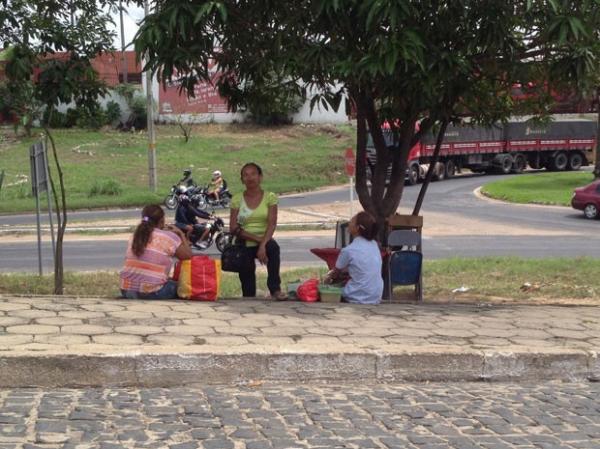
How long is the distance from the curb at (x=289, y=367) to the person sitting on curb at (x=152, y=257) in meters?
1.94

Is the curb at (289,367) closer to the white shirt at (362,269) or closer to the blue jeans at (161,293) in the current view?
the white shirt at (362,269)

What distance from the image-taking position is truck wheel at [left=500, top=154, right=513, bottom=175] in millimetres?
43750

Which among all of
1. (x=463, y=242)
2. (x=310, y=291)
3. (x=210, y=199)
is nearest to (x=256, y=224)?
(x=310, y=291)

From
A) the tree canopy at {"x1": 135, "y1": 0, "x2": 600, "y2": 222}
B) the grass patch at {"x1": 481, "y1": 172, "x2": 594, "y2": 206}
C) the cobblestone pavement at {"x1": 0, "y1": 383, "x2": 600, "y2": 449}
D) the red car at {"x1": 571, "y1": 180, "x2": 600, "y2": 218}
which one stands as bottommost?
the grass patch at {"x1": 481, "y1": 172, "x2": 594, "y2": 206}

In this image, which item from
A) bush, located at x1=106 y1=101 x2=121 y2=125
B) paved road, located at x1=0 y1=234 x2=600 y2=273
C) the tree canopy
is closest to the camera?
the tree canopy

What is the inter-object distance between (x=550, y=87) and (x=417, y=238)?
224cm

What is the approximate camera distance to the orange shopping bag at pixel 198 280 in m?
7.77

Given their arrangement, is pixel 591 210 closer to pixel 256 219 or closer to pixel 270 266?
pixel 270 266

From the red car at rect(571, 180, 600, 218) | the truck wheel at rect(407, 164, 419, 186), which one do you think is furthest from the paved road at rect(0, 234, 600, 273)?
the truck wheel at rect(407, 164, 419, 186)

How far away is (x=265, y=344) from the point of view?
618 cm

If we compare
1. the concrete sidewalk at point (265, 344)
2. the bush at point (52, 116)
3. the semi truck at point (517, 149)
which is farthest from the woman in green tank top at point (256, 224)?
the semi truck at point (517, 149)

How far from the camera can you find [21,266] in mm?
15273

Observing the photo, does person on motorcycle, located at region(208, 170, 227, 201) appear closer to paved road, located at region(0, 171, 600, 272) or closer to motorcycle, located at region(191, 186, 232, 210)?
motorcycle, located at region(191, 186, 232, 210)

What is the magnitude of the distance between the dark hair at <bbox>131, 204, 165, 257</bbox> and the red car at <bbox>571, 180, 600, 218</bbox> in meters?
21.2
